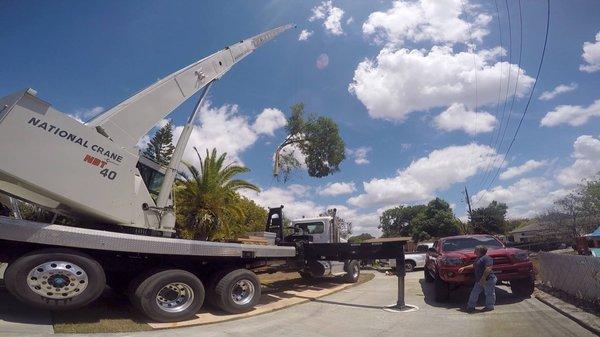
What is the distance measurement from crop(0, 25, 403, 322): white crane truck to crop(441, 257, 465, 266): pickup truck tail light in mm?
1160

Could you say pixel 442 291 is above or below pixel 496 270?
below

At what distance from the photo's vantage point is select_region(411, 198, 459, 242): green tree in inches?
2516

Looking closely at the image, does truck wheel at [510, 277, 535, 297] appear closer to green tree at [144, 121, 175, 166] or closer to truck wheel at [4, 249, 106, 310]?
truck wheel at [4, 249, 106, 310]

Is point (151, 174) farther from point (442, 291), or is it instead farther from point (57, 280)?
point (442, 291)

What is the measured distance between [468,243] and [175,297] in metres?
7.33

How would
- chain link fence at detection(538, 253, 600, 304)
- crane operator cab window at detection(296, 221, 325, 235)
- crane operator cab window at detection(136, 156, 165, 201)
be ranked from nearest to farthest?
chain link fence at detection(538, 253, 600, 304) → crane operator cab window at detection(136, 156, 165, 201) → crane operator cab window at detection(296, 221, 325, 235)

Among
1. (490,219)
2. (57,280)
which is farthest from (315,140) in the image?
(490,219)

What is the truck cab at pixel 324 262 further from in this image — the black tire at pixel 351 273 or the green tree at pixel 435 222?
the green tree at pixel 435 222

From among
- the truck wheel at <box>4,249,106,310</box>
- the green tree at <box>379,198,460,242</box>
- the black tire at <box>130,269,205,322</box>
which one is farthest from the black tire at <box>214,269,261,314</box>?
the green tree at <box>379,198,460,242</box>

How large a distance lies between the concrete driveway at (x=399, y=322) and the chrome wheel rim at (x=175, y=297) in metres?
0.56

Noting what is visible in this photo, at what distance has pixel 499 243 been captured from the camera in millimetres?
9250

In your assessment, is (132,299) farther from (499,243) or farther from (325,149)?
(325,149)

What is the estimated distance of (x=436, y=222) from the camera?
64.6 metres

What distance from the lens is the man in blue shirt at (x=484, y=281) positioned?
23.6 feet
